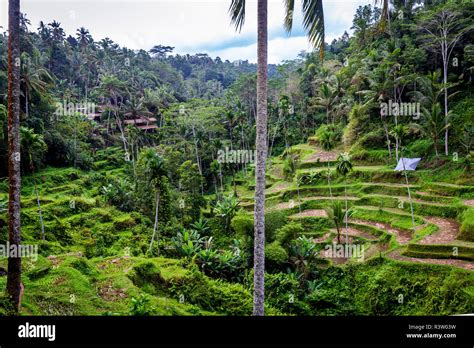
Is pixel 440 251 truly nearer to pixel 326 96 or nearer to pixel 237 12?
pixel 237 12

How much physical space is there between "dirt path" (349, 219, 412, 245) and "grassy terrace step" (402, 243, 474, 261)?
1.27 m

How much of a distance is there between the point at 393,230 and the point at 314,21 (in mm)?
13000

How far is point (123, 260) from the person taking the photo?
1203 centimetres

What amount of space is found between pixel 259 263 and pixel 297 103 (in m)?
37.1

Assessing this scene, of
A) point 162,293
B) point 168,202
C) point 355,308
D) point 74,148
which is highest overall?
point 74,148

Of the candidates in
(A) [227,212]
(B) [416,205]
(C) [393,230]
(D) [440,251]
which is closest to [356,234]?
(C) [393,230]

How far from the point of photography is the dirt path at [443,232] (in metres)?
13.9

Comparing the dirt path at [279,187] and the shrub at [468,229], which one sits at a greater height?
the dirt path at [279,187]

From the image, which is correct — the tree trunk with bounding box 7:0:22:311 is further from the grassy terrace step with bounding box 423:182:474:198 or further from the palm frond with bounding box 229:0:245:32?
the grassy terrace step with bounding box 423:182:474:198

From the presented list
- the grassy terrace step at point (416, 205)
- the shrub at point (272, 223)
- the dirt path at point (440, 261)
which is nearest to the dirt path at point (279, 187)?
the grassy terrace step at point (416, 205)

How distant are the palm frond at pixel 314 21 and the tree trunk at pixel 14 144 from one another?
4.80m

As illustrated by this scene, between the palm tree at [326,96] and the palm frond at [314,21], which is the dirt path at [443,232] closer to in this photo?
the palm frond at [314,21]
